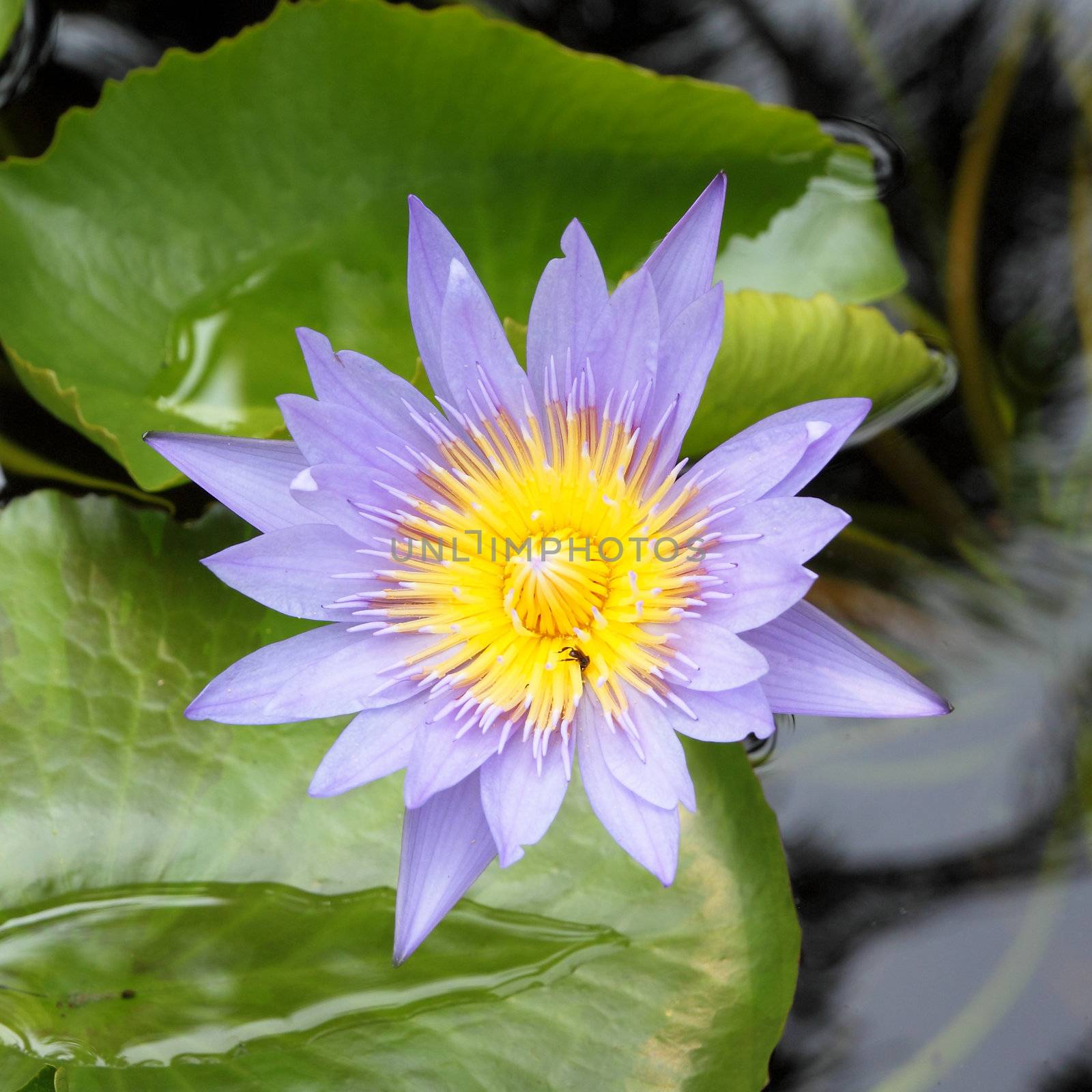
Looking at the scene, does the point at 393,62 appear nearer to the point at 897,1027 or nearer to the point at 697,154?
the point at 697,154

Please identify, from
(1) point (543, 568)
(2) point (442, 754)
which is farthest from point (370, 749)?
(1) point (543, 568)

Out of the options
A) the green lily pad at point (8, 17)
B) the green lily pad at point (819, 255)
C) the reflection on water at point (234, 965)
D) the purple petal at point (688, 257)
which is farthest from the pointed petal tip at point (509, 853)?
the green lily pad at point (8, 17)

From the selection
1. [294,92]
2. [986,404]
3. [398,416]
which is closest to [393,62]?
[294,92]

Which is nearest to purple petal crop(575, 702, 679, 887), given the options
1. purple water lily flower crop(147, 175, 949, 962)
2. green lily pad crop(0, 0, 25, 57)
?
purple water lily flower crop(147, 175, 949, 962)

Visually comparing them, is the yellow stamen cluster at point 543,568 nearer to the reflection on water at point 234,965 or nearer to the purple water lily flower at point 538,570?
the purple water lily flower at point 538,570

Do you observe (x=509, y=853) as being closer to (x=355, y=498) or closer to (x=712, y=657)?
(x=712, y=657)
